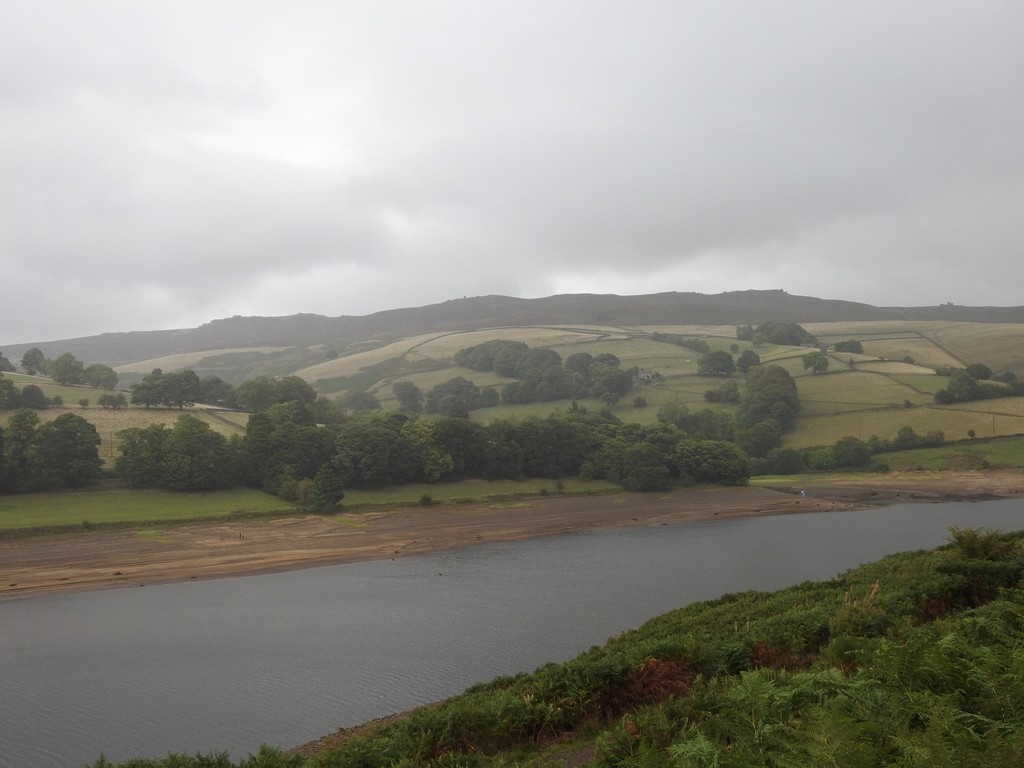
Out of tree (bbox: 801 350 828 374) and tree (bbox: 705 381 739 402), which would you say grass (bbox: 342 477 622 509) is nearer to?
tree (bbox: 705 381 739 402)

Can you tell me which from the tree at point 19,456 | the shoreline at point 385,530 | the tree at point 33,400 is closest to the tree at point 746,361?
the shoreline at point 385,530

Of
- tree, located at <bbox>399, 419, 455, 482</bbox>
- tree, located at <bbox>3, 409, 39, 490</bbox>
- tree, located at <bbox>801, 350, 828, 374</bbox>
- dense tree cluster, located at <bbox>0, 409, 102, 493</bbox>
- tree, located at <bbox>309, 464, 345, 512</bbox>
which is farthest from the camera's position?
tree, located at <bbox>801, 350, 828, 374</bbox>

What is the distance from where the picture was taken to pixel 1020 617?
13.6 metres

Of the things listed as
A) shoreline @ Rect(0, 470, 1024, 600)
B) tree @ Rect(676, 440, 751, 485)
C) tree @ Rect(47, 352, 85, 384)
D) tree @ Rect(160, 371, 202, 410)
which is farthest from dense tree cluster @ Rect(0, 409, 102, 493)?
tree @ Rect(676, 440, 751, 485)

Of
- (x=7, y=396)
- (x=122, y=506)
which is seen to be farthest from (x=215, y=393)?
(x=122, y=506)

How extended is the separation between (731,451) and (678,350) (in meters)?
66.7

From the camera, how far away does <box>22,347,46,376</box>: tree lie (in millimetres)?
120312

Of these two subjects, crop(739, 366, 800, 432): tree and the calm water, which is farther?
crop(739, 366, 800, 432): tree

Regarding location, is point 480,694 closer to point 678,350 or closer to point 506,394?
point 506,394

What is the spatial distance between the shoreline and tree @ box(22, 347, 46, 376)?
77033mm

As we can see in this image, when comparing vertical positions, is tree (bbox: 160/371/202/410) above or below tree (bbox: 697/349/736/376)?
above

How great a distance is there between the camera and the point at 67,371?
10344cm

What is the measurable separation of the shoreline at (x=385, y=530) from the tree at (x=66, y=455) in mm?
10018

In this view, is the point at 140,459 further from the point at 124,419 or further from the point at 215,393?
the point at 215,393
